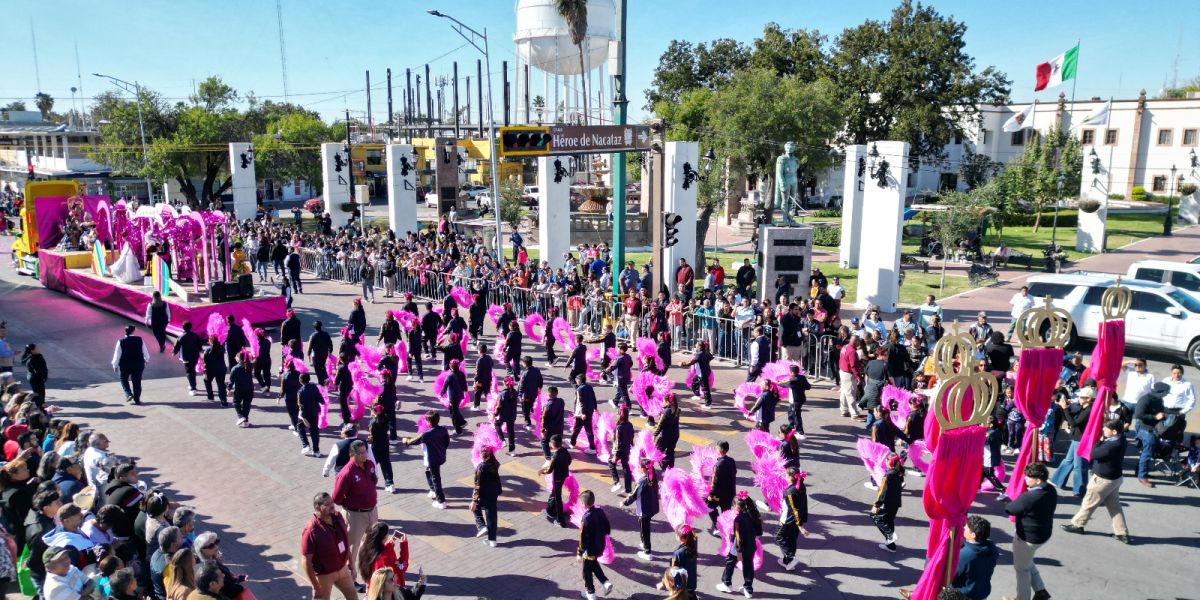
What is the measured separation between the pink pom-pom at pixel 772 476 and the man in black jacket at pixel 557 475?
248cm

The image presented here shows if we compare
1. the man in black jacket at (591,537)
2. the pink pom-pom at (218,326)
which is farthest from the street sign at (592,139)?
the man in black jacket at (591,537)

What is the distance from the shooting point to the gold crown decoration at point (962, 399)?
727 cm

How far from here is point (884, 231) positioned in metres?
22.3

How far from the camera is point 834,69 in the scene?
48.6 meters

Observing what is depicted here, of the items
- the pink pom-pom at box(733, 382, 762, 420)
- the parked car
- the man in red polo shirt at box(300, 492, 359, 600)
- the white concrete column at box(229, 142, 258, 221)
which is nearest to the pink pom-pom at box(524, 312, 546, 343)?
the pink pom-pom at box(733, 382, 762, 420)

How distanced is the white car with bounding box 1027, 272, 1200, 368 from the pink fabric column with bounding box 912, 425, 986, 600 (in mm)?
11035

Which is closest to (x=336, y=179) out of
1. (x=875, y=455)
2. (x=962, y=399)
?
(x=875, y=455)

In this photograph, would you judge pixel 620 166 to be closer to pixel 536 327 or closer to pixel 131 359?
pixel 536 327

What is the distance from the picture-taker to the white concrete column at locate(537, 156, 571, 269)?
1072 inches

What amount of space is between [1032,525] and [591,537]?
14.5 ft

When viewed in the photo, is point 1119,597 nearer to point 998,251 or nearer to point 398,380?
point 398,380

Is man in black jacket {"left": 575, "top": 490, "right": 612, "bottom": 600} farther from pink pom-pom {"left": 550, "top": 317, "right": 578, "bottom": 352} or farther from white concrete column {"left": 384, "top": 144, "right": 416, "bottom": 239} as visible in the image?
white concrete column {"left": 384, "top": 144, "right": 416, "bottom": 239}

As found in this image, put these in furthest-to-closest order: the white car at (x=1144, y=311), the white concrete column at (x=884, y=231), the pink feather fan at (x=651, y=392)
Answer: the white concrete column at (x=884, y=231) < the white car at (x=1144, y=311) < the pink feather fan at (x=651, y=392)

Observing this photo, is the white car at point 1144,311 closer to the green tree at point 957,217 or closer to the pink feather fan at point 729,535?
the green tree at point 957,217
